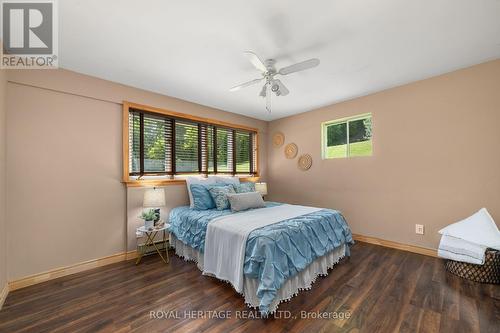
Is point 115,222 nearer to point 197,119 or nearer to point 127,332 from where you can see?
point 127,332

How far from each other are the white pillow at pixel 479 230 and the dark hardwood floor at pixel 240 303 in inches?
18.2

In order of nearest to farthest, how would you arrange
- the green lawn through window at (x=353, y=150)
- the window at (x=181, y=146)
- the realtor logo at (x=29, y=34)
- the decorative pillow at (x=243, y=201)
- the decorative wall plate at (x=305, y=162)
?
1. the realtor logo at (x=29, y=34)
2. the decorative pillow at (x=243, y=201)
3. the window at (x=181, y=146)
4. the green lawn through window at (x=353, y=150)
5. the decorative wall plate at (x=305, y=162)

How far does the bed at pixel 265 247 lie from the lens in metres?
1.88

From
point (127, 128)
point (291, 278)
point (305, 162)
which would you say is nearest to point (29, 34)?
point (127, 128)

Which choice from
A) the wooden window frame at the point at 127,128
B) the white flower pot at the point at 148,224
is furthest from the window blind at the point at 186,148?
the white flower pot at the point at 148,224

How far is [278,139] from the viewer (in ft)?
16.3

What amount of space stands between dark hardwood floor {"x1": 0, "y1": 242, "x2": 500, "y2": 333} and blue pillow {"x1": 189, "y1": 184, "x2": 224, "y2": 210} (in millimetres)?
891

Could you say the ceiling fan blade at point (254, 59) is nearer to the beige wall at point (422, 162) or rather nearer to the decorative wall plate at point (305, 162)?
the beige wall at point (422, 162)

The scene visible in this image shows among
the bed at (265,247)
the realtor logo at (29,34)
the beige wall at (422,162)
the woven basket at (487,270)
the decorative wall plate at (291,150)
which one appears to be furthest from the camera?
the decorative wall plate at (291,150)

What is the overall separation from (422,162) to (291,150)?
2314mm

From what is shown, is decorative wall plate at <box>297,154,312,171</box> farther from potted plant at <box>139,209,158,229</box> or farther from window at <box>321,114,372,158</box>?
potted plant at <box>139,209,158,229</box>

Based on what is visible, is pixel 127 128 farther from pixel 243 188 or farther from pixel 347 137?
pixel 347 137

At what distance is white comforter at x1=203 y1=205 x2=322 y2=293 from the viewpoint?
2053 millimetres

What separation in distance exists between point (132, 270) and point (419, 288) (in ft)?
11.0
